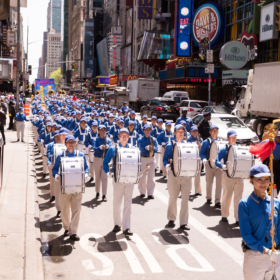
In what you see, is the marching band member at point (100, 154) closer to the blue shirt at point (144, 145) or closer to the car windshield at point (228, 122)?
the blue shirt at point (144, 145)

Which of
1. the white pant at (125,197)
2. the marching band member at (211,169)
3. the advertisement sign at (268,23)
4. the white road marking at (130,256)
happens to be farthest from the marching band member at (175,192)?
the advertisement sign at (268,23)

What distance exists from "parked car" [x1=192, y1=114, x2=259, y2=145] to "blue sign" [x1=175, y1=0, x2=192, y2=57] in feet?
115

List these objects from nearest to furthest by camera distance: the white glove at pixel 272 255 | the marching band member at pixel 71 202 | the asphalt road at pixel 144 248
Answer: the white glove at pixel 272 255
the asphalt road at pixel 144 248
the marching band member at pixel 71 202

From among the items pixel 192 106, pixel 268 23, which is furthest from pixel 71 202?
pixel 268 23

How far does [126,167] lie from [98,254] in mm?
1611

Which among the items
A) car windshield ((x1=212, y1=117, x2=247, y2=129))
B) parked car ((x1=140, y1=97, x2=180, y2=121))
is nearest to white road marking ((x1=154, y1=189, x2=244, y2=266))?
car windshield ((x1=212, y1=117, x2=247, y2=129))

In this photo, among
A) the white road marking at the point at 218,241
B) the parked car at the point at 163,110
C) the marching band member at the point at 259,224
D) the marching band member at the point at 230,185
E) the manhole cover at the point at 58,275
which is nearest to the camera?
the marching band member at the point at 259,224

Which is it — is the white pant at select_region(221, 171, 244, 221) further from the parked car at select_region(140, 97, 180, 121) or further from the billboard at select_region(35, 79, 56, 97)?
the billboard at select_region(35, 79, 56, 97)

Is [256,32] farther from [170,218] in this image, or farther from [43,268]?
[43,268]

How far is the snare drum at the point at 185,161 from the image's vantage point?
8.86 meters

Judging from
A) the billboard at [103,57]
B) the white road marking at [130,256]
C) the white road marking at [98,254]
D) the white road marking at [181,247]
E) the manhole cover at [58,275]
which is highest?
the billboard at [103,57]

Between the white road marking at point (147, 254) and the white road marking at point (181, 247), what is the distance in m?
0.30

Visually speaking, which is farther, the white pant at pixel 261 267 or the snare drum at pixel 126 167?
the snare drum at pixel 126 167

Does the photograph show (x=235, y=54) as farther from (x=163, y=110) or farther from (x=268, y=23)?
(x=163, y=110)
